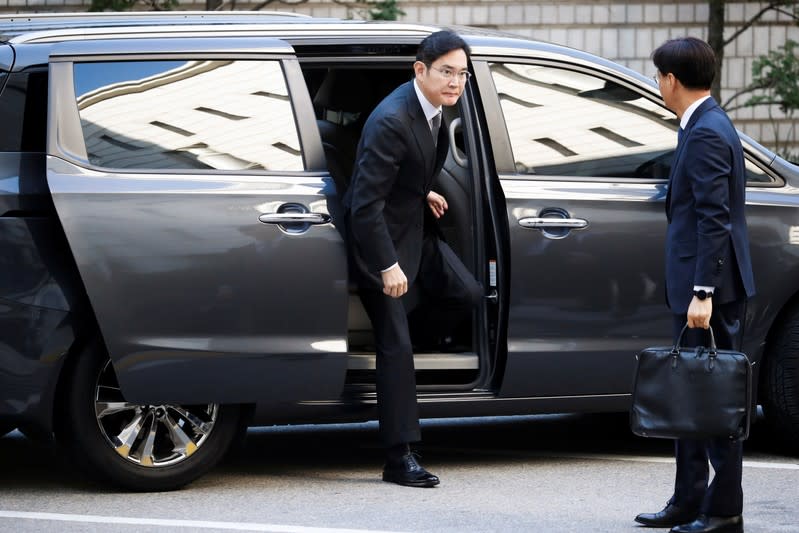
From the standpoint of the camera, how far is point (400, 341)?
250 inches

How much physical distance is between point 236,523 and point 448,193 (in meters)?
1.81

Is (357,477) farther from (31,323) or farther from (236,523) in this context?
(31,323)

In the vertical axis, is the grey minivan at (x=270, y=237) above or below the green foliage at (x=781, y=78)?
above

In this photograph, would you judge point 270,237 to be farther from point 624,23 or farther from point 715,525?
point 624,23

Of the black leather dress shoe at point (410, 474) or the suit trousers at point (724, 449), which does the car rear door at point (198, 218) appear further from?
the suit trousers at point (724, 449)

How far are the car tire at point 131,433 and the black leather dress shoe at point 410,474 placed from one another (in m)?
0.64

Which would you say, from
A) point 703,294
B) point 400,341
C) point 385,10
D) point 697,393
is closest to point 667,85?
point 703,294

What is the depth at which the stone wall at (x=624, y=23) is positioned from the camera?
20688 millimetres

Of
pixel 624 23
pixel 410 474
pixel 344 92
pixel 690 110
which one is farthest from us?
pixel 624 23

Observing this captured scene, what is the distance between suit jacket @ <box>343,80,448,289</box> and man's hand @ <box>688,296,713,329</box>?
133cm

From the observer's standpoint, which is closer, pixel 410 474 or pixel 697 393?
pixel 697 393

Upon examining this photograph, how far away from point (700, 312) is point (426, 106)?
60.5 inches

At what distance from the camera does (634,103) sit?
22.2 ft

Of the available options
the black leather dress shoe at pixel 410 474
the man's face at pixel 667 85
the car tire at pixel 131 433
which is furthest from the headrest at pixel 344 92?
the man's face at pixel 667 85
